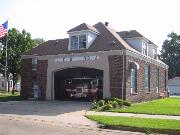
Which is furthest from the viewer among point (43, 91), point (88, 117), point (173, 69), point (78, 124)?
point (173, 69)

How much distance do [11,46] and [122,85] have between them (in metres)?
29.5

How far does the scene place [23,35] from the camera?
5525cm

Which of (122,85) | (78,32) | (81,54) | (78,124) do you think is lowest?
(78,124)

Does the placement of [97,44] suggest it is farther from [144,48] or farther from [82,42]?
[144,48]

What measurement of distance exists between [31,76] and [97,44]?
8.28 meters

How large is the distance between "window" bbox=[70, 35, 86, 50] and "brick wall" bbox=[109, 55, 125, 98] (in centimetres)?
377

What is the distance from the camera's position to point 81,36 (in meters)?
32.7

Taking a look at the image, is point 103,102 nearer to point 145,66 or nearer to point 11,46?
point 145,66

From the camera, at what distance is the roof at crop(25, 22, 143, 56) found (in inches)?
1211

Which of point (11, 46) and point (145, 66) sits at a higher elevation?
point (11, 46)

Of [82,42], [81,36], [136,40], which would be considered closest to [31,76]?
[82,42]

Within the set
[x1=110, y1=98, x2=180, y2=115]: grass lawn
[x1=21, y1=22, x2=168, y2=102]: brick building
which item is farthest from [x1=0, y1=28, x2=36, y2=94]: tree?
[x1=110, y1=98, x2=180, y2=115]: grass lawn

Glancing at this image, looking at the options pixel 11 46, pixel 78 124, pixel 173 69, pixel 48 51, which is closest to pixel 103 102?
pixel 78 124

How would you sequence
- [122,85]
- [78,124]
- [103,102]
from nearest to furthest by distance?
1. [78,124]
2. [103,102]
3. [122,85]
